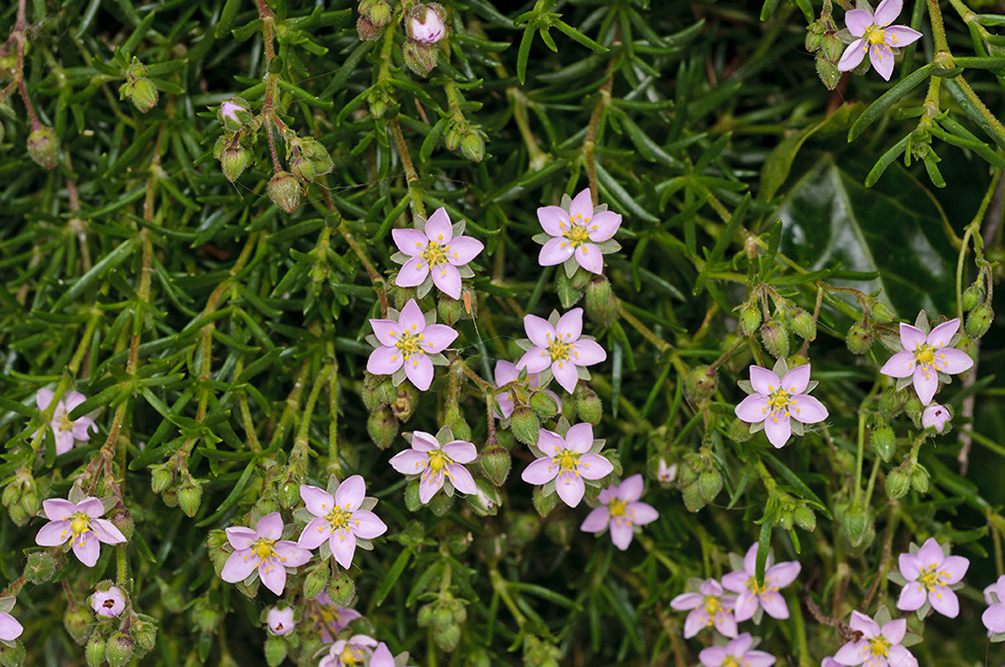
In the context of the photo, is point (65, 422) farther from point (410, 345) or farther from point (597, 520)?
point (597, 520)

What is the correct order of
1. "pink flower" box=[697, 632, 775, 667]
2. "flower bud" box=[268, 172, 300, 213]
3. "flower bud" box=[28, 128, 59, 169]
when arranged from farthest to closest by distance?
"pink flower" box=[697, 632, 775, 667], "flower bud" box=[28, 128, 59, 169], "flower bud" box=[268, 172, 300, 213]

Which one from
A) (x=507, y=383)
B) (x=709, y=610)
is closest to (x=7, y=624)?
(x=507, y=383)

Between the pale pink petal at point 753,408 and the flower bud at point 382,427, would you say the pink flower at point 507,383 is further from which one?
the pale pink petal at point 753,408

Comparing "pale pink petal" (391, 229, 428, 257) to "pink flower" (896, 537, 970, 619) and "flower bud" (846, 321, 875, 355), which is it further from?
"pink flower" (896, 537, 970, 619)

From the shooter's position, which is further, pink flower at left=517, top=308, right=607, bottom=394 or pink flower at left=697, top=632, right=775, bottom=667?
pink flower at left=697, top=632, right=775, bottom=667

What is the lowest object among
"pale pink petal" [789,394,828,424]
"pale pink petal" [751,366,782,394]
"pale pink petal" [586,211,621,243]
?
"pale pink petal" [789,394,828,424]

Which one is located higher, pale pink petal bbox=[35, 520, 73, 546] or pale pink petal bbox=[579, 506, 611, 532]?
pale pink petal bbox=[35, 520, 73, 546]

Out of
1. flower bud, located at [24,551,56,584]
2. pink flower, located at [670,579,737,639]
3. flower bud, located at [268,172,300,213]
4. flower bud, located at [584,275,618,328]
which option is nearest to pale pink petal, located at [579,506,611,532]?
pink flower, located at [670,579,737,639]
